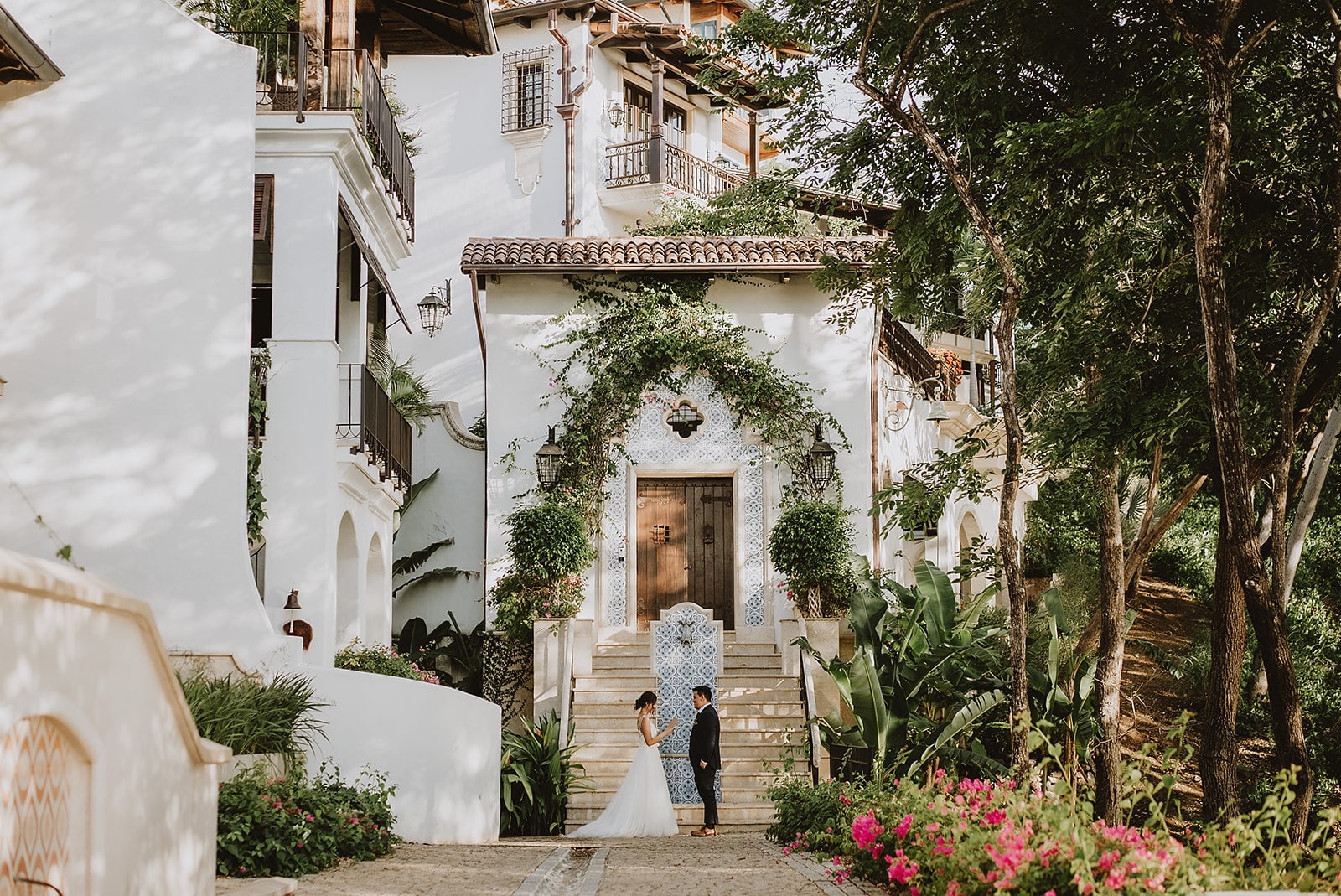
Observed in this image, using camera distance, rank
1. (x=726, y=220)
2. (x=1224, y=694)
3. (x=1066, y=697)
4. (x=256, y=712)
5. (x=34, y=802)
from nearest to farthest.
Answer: (x=34, y=802)
(x=1224, y=694)
(x=256, y=712)
(x=1066, y=697)
(x=726, y=220)

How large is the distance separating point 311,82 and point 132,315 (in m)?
3.37

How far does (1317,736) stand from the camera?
1809 cm

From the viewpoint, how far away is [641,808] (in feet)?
45.3

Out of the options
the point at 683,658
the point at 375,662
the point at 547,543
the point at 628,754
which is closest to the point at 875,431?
the point at 683,658

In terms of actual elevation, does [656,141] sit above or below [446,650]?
above

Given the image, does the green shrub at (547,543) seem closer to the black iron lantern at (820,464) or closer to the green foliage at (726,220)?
the black iron lantern at (820,464)

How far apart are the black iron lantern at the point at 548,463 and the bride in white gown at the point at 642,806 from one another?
16.2 ft

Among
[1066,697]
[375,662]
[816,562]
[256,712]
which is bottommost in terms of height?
[1066,697]

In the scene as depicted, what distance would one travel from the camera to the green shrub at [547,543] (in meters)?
17.5

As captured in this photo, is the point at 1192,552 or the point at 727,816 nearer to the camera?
the point at 727,816

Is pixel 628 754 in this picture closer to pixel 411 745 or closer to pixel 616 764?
pixel 616 764

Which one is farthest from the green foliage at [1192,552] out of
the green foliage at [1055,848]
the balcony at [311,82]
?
the green foliage at [1055,848]

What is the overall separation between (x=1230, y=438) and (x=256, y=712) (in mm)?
7910

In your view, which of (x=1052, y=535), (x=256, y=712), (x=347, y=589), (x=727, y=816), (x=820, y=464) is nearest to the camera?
(x=256, y=712)
